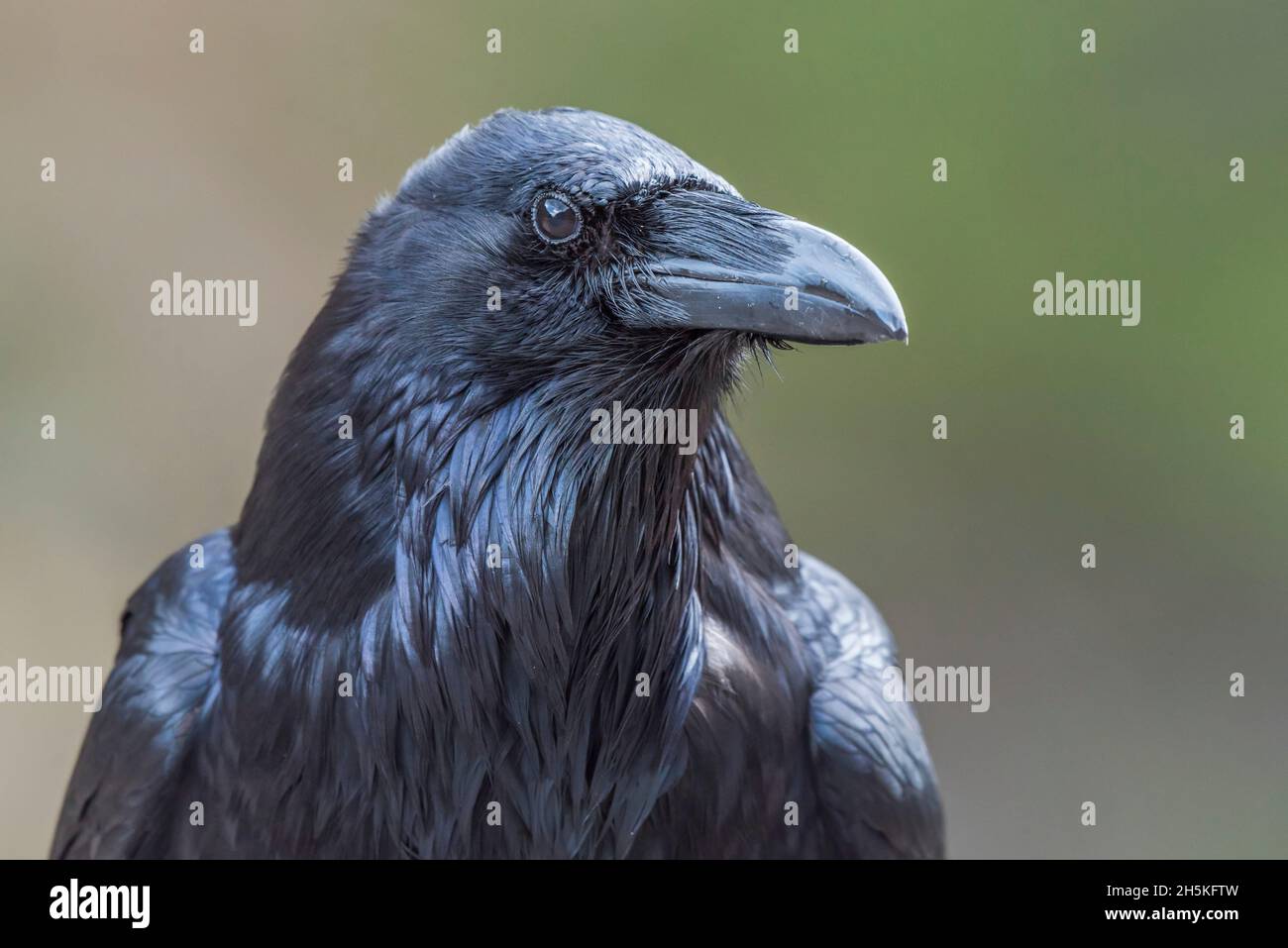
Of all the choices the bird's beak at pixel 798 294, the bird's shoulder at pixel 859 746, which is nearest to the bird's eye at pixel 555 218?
the bird's beak at pixel 798 294

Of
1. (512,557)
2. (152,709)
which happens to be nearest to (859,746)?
(512,557)

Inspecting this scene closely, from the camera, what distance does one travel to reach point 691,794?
9.95ft

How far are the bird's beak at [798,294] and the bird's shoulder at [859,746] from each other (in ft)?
3.34

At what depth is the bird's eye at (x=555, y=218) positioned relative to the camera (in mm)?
2547

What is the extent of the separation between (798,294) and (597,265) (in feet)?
1.18

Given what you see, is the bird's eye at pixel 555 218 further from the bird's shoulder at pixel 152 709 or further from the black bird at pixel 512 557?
the bird's shoulder at pixel 152 709

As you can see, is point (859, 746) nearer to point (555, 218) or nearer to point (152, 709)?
point (555, 218)

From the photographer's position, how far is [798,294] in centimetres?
250

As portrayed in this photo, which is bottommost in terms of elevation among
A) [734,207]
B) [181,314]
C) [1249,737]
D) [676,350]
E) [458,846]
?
[1249,737]
